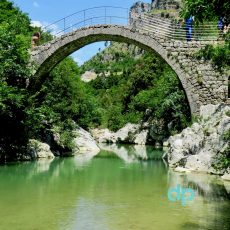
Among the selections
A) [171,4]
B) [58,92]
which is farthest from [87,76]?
[58,92]

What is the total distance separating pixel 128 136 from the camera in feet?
112

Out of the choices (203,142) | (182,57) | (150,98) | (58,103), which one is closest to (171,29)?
(182,57)

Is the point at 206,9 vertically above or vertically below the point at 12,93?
below

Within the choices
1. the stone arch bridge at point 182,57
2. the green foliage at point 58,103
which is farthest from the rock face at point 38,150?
the stone arch bridge at point 182,57

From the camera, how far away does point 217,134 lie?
11.8 metres

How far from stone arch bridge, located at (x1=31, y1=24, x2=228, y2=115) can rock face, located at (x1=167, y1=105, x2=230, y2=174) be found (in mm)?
1011

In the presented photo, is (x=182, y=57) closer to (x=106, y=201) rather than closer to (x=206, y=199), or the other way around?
(x=206, y=199)

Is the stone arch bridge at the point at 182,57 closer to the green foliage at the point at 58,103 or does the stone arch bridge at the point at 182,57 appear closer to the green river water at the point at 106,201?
the green foliage at the point at 58,103

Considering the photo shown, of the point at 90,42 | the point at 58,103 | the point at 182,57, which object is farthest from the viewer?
the point at 58,103

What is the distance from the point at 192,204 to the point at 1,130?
9.66 meters

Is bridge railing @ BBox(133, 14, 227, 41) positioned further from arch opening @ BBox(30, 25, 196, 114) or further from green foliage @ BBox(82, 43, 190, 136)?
green foliage @ BBox(82, 43, 190, 136)

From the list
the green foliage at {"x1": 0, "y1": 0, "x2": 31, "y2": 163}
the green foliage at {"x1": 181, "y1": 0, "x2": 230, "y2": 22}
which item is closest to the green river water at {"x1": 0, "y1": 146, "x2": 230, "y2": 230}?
the green foliage at {"x1": 0, "y1": 0, "x2": 31, "y2": 163}

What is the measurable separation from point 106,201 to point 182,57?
885 cm

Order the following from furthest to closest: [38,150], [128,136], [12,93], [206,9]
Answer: [128,136], [38,150], [12,93], [206,9]
